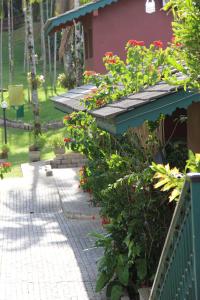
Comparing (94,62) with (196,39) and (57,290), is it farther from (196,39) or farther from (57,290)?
(196,39)

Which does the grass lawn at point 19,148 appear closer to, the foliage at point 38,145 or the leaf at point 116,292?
the foliage at point 38,145

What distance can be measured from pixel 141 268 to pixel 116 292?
44cm

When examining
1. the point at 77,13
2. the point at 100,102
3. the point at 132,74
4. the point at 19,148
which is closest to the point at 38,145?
the point at 19,148

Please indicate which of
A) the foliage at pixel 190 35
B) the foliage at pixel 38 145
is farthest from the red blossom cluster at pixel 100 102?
the foliage at pixel 38 145

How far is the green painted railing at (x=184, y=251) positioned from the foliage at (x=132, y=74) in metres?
4.45

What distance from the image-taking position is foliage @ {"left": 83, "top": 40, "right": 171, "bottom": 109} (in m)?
10.8

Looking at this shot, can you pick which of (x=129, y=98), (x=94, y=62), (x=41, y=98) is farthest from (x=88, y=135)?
(x=41, y=98)

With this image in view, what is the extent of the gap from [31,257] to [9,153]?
77.6 feet

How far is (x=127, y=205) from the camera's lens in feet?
32.8

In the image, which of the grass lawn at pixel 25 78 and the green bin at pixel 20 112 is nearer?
the green bin at pixel 20 112

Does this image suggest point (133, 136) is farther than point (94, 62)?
No

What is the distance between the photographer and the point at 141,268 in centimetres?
938

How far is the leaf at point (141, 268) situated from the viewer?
9.34 meters

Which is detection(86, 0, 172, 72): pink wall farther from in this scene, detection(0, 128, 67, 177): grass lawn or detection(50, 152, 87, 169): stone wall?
detection(0, 128, 67, 177): grass lawn
